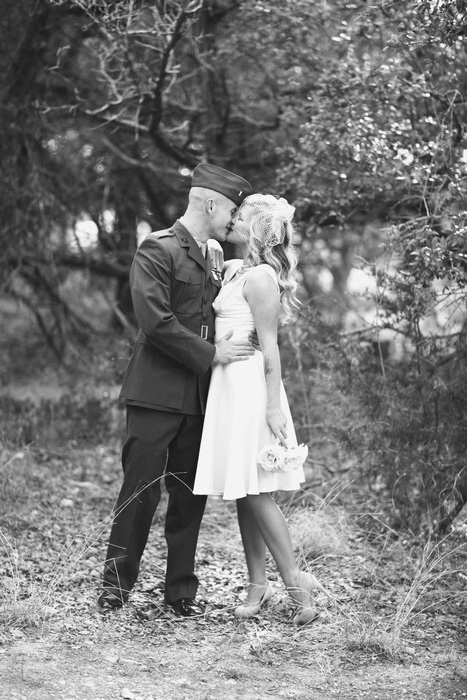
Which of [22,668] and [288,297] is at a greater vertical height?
[288,297]

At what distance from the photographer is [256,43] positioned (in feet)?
24.5

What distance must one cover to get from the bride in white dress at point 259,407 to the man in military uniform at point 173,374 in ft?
0.32

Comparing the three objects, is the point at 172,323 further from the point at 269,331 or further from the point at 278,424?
the point at 278,424

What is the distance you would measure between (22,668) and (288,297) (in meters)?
2.06

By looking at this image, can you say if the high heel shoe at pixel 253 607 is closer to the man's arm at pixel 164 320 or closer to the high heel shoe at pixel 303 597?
the high heel shoe at pixel 303 597

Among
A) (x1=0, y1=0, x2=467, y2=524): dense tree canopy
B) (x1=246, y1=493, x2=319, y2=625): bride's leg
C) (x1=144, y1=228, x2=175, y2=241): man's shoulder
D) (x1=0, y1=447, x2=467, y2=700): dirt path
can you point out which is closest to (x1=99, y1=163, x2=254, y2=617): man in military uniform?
(x1=144, y1=228, x2=175, y2=241): man's shoulder

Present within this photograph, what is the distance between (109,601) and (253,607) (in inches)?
28.0

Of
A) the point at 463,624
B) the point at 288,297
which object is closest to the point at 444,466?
the point at 463,624

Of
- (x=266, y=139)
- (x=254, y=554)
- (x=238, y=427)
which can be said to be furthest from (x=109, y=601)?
(x=266, y=139)

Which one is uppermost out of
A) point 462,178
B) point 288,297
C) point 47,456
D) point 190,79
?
point 190,79

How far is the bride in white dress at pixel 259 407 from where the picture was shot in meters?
4.03

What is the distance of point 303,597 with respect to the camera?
13.6 ft

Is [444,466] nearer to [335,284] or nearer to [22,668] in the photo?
[22,668]

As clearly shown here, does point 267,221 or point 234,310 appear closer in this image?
point 267,221
